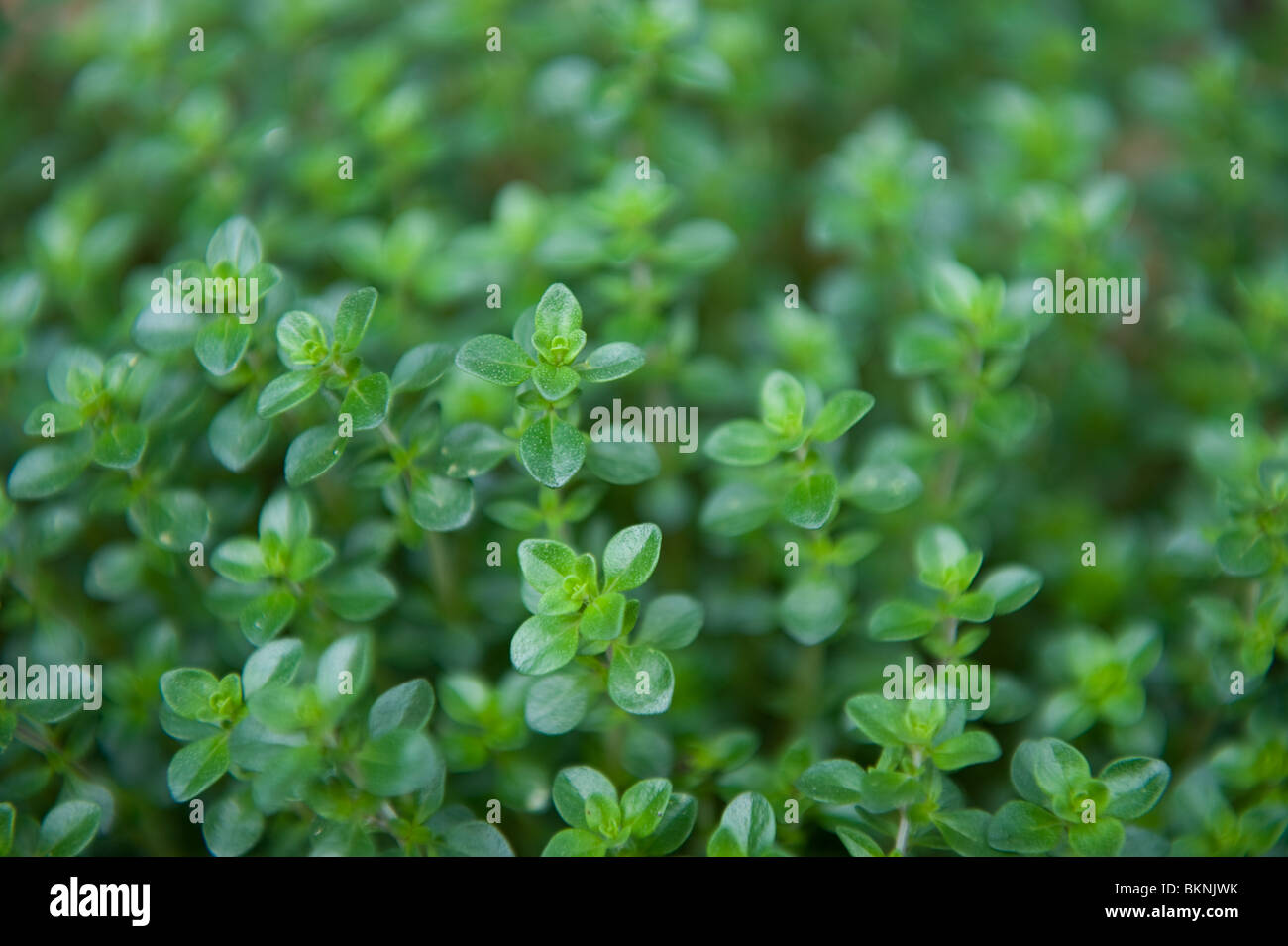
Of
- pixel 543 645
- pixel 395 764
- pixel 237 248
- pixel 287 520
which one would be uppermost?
pixel 237 248

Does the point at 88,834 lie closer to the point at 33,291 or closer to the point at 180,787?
the point at 180,787

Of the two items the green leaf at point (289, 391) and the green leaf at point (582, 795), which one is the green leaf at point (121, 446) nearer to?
the green leaf at point (289, 391)

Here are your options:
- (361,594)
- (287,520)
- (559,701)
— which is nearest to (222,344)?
(287,520)

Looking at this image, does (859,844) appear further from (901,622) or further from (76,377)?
(76,377)

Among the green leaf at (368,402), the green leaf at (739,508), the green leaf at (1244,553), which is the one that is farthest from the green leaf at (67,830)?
the green leaf at (1244,553)

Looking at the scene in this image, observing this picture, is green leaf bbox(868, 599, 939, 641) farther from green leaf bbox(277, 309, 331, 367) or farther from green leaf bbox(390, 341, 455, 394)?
green leaf bbox(277, 309, 331, 367)
